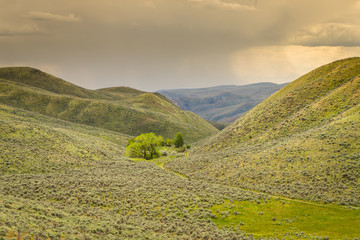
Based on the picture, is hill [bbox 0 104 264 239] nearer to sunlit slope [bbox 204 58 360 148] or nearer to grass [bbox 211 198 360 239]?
grass [bbox 211 198 360 239]

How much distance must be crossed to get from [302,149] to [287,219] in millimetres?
21834

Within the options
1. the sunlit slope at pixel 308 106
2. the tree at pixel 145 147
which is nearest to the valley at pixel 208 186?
the sunlit slope at pixel 308 106

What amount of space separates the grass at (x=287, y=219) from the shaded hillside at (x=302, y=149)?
10.9ft

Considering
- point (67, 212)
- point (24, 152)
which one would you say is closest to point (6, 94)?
point (24, 152)

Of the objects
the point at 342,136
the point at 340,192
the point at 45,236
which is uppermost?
the point at 342,136

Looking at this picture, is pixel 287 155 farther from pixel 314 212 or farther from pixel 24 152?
pixel 24 152

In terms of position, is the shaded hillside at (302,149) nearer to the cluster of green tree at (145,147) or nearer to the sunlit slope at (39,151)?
the cluster of green tree at (145,147)

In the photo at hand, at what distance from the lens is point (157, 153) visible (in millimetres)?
88938

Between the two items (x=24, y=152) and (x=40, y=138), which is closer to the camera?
(x=24, y=152)

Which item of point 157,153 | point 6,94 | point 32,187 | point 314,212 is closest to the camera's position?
point 314,212

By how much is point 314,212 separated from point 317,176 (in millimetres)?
9842

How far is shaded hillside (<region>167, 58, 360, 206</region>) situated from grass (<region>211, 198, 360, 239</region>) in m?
3.32

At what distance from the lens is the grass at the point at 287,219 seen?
28734mm

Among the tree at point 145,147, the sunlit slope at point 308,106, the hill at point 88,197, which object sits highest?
the sunlit slope at point 308,106
